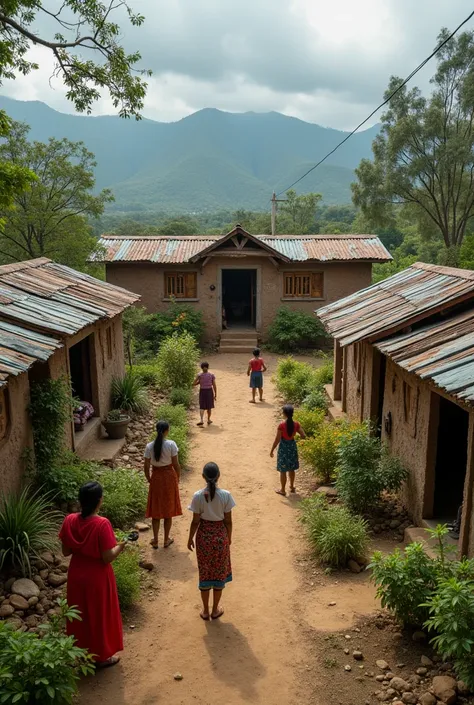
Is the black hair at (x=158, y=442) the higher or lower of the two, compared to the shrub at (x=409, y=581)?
higher

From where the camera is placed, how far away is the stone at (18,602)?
5.38m

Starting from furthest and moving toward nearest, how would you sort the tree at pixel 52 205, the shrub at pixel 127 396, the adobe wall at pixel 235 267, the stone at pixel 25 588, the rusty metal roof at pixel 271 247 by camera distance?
the adobe wall at pixel 235 267, the rusty metal roof at pixel 271 247, the tree at pixel 52 205, the shrub at pixel 127 396, the stone at pixel 25 588

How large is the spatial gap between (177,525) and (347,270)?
49.0 feet

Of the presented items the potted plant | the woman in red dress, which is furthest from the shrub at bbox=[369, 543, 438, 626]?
the potted plant

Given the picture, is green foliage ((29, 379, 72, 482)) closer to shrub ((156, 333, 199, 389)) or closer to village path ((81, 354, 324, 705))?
village path ((81, 354, 324, 705))

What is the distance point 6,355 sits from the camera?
20.2 ft

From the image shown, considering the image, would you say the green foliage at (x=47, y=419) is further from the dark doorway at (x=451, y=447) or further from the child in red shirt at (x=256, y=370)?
the child in red shirt at (x=256, y=370)

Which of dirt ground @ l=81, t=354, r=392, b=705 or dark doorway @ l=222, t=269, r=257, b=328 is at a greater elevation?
dark doorway @ l=222, t=269, r=257, b=328

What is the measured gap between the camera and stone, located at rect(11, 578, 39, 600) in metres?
5.54

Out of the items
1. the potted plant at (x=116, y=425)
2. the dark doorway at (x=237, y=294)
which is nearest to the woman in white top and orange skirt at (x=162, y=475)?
the potted plant at (x=116, y=425)

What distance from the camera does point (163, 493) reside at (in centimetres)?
695

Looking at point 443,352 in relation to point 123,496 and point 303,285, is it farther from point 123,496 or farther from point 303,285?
point 303,285

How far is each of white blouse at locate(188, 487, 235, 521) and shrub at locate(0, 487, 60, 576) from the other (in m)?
1.96

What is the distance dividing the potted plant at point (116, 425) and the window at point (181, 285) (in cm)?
1071
